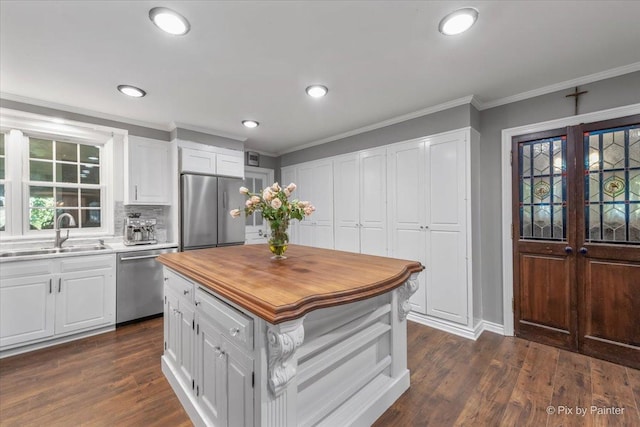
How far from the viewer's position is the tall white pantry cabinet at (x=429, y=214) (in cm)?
292

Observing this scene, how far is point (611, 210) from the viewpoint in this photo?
241 cm

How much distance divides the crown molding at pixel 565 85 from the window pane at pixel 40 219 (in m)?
5.12

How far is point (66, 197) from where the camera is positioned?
132 inches

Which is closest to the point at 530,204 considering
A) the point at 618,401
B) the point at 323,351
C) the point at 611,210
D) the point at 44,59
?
the point at 611,210

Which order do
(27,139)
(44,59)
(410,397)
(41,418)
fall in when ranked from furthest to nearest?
(27,139), (44,59), (410,397), (41,418)

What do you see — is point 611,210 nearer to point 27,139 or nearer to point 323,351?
point 323,351

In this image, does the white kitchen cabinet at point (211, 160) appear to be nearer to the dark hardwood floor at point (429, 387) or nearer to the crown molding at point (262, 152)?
the crown molding at point (262, 152)

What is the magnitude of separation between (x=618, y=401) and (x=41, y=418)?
3.87 metres

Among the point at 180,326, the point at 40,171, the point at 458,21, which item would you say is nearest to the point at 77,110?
the point at 40,171

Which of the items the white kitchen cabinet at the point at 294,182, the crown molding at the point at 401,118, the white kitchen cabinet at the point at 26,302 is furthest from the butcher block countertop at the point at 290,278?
the white kitchen cabinet at the point at 294,182

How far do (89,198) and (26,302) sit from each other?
1384 mm

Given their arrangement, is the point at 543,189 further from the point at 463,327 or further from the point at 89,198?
the point at 89,198

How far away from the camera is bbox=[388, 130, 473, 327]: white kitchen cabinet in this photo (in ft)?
9.64

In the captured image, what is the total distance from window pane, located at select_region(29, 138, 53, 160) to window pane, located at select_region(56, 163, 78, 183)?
0.13 m
